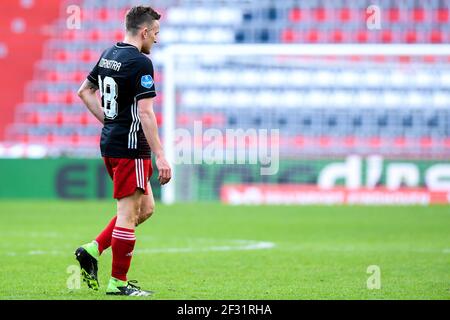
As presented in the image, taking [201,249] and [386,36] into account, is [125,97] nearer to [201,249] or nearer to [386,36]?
[201,249]

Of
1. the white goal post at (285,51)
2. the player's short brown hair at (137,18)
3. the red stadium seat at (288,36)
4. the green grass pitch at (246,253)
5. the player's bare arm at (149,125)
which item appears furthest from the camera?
the red stadium seat at (288,36)

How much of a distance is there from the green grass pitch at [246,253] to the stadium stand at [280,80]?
468 centimetres

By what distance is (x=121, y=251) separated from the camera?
662 centimetres

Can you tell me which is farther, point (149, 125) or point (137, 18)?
point (137, 18)

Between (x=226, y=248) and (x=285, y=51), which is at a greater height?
(x=285, y=51)

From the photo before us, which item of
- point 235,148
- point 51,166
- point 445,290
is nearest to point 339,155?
point 235,148

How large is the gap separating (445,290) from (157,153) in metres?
2.11

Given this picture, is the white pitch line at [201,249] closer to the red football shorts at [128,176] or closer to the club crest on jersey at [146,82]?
the red football shorts at [128,176]

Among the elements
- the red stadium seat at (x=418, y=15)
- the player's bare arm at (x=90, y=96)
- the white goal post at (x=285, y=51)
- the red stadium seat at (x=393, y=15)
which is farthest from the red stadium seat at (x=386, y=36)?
the player's bare arm at (x=90, y=96)

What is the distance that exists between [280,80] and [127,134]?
1611 cm

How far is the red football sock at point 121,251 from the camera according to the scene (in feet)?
21.7

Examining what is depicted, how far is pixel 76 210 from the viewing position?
17.8 meters

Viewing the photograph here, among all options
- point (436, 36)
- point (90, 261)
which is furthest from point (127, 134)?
point (436, 36)

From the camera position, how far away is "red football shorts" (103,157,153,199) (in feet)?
21.7
